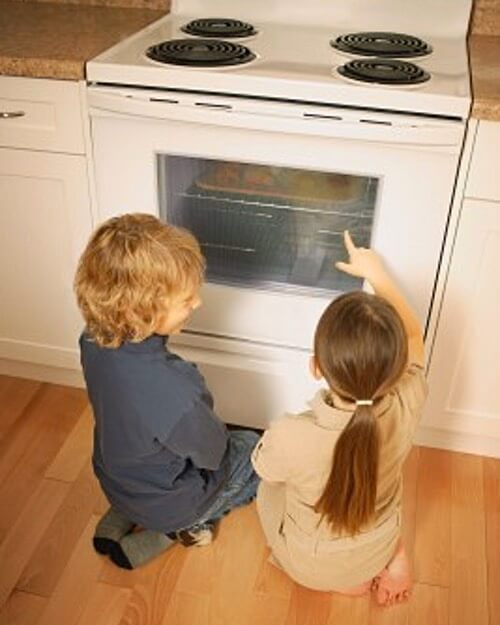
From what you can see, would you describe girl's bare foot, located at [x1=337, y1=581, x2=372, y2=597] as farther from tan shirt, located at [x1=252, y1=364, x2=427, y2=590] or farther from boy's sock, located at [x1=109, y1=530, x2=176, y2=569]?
boy's sock, located at [x1=109, y1=530, x2=176, y2=569]

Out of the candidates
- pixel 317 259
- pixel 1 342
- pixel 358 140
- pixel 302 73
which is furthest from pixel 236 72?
Answer: pixel 1 342

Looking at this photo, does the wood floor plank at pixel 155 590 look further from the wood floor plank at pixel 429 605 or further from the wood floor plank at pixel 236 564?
the wood floor plank at pixel 429 605

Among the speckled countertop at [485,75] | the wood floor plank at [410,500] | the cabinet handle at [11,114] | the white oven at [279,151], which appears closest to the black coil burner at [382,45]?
the white oven at [279,151]

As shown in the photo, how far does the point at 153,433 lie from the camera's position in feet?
4.36

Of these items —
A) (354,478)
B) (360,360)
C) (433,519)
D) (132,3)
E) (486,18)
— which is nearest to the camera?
(360,360)

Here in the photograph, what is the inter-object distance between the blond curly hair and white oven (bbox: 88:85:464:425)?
36 cm

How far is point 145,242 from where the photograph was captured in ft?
3.98

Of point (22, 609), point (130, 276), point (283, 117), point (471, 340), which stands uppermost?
point (283, 117)

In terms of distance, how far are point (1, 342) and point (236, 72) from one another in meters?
1.03

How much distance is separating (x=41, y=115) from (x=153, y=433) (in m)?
0.78

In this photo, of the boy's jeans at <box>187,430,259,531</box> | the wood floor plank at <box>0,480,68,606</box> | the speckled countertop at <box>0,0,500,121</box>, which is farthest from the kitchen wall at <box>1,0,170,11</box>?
the wood floor plank at <box>0,480,68,606</box>

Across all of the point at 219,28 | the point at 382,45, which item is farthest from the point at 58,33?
the point at 382,45

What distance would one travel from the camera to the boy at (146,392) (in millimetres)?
1214

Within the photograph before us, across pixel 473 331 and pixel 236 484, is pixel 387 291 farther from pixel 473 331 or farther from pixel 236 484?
pixel 236 484
